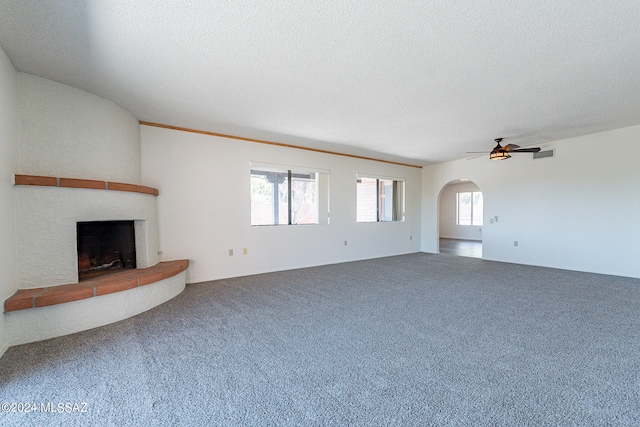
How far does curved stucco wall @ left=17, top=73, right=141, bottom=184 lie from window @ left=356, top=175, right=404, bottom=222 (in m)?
4.74

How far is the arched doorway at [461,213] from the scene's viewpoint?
428 inches

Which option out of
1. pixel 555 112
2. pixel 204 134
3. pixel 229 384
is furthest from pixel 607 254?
pixel 204 134

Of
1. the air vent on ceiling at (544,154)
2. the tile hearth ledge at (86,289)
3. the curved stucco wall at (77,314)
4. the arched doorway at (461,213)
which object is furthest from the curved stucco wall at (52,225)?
the arched doorway at (461,213)

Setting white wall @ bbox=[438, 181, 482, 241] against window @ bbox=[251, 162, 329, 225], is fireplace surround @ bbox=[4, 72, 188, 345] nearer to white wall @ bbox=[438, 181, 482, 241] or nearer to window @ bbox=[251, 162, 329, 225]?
window @ bbox=[251, 162, 329, 225]

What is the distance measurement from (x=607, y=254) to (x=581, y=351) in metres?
4.07

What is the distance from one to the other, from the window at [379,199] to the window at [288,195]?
1070 millimetres

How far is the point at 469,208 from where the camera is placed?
11195mm

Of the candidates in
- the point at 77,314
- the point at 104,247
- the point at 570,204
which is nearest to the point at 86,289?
the point at 77,314

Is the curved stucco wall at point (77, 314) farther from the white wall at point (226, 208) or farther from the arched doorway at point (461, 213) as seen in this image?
the arched doorway at point (461, 213)

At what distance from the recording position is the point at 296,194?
5.73m

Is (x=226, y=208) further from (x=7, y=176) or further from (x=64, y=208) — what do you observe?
(x=7, y=176)

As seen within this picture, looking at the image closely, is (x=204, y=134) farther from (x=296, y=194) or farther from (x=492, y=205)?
(x=492, y=205)

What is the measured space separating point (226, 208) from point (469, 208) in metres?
10.0

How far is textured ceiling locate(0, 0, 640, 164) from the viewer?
186 cm
